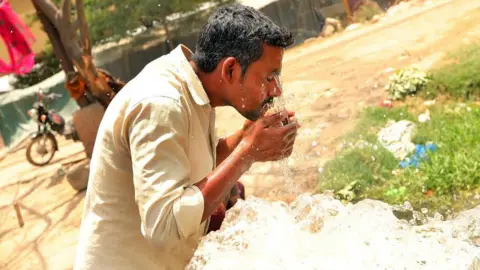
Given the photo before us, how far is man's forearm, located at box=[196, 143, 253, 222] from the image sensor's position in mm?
1425

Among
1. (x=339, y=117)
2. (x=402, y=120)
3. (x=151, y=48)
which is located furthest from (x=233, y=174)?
(x=151, y=48)

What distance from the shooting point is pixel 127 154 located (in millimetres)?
1527

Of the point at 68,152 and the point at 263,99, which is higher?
the point at 263,99

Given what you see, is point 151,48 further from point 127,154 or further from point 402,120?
point 127,154

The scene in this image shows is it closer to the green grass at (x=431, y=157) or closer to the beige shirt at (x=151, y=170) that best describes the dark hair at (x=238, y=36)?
the beige shirt at (x=151, y=170)

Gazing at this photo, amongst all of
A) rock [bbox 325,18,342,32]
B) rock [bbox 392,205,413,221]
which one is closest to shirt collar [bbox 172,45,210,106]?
rock [bbox 392,205,413,221]

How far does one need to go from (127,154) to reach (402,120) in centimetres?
412

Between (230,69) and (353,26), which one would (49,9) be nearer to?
(230,69)

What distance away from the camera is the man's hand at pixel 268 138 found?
1.50 metres

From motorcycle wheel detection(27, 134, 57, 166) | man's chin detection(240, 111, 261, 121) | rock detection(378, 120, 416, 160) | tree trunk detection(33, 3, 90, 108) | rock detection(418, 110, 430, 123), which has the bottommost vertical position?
motorcycle wheel detection(27, 134, 57, 166)

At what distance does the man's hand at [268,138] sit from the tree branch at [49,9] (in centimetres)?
617

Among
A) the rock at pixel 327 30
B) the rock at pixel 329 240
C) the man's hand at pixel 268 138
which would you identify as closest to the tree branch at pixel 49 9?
the rock at pixel 329 240

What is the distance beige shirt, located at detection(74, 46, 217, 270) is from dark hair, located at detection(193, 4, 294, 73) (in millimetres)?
94

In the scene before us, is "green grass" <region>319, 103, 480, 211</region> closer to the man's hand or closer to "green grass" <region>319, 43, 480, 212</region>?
"green grass" <region>319, 43, 480, 212</region>
